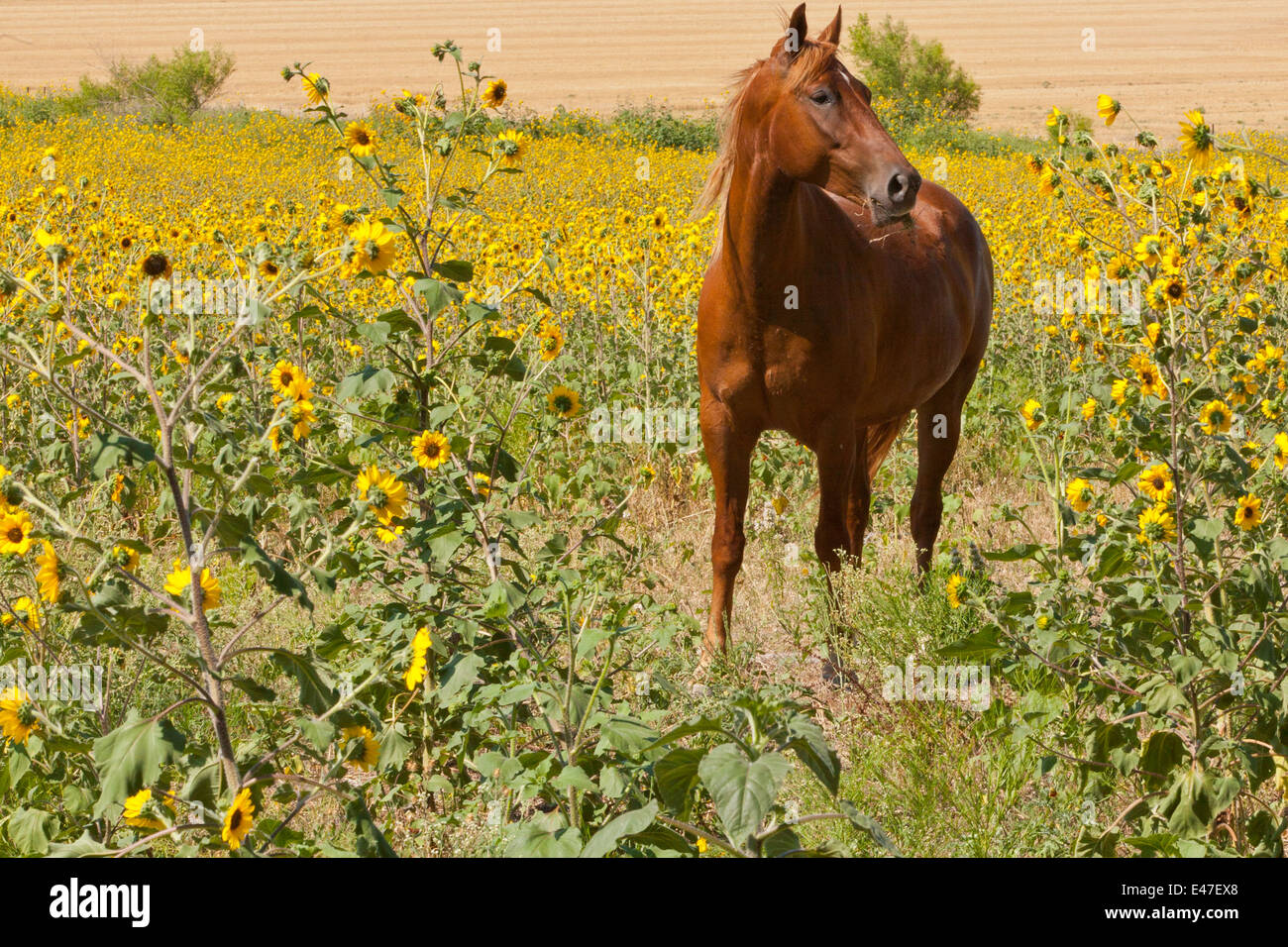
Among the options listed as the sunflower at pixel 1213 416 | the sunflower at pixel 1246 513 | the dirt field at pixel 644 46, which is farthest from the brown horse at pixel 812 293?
the dirt field at pixel 644 46

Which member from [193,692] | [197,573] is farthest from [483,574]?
[197,573]

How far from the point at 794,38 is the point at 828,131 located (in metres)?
0.33

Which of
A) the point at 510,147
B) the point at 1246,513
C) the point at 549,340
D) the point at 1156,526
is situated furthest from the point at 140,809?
the point at 1246,513

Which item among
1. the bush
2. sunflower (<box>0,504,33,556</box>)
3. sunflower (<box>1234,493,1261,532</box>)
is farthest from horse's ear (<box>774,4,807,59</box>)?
the bush

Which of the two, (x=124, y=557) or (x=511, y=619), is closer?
(x=124, y=557)

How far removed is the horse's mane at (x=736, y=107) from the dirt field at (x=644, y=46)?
28.8 meters

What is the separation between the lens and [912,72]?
1212 inches

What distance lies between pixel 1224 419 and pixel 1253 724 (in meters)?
0.69

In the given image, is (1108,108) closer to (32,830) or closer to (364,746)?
(364,746)

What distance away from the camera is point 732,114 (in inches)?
162

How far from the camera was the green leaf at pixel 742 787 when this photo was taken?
184 centimetres

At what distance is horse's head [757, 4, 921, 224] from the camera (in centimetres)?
354

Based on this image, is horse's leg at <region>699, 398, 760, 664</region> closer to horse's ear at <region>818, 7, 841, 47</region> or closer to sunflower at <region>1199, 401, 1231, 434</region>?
horse's ear at <region>818, 7, 841, 47</region>

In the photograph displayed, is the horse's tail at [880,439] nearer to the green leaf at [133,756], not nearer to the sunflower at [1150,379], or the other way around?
the sunflower at [1150,379]
